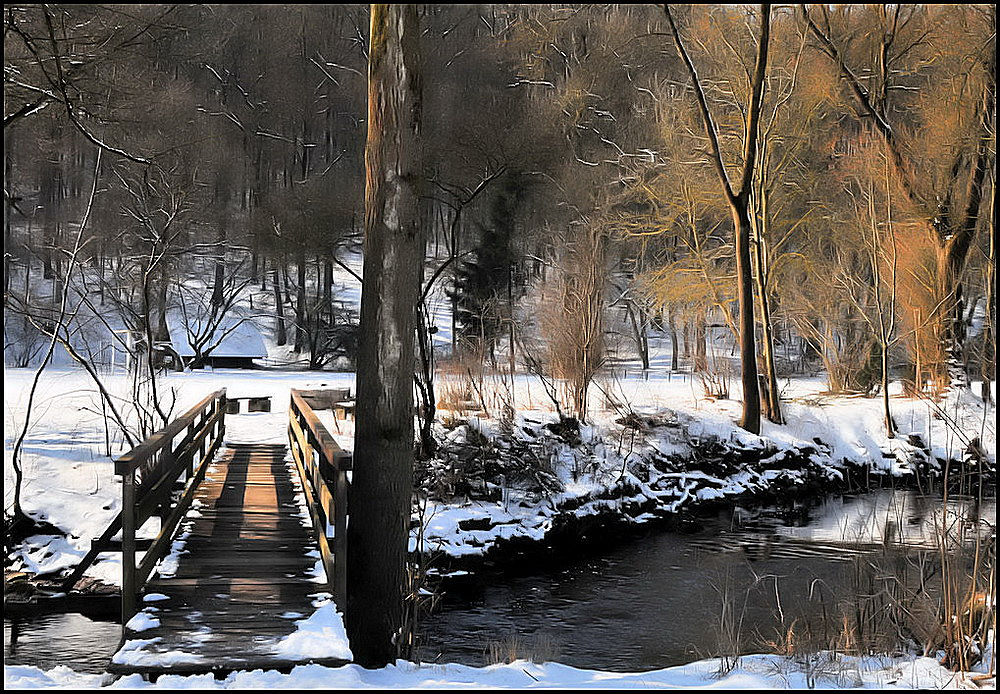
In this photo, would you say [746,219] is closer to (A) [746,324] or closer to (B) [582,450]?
(A) [746,324]

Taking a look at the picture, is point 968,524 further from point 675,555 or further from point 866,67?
point 866,67

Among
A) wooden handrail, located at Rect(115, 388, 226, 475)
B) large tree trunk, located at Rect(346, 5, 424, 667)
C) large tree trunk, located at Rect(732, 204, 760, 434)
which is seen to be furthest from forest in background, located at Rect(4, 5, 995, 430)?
large tree trunk, located at Rect(346, 5, 424, 667)

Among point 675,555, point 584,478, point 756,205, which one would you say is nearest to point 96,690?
point 675,555

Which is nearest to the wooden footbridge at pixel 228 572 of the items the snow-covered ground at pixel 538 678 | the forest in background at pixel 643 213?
the snow-covered ground at pixel 538 678

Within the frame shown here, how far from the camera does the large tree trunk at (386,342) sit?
5.60 metres

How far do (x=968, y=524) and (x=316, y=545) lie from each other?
4.98 m

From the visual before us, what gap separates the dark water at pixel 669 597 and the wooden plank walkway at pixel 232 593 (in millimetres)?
1526

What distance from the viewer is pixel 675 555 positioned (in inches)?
477

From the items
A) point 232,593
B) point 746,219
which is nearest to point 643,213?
point 746,219

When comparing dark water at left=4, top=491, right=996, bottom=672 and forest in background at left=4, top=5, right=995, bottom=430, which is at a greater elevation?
forest in background at left=4, top=5, right=995, bottom=430

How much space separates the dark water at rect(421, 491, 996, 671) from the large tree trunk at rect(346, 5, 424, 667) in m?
2.03

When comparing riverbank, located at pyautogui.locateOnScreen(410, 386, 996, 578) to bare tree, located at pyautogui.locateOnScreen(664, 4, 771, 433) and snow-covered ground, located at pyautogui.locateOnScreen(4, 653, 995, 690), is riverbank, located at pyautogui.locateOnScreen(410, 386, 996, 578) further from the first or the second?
snow-covered ground, located at pyautogui.locateOnScreen(4, 653, 995, 690)

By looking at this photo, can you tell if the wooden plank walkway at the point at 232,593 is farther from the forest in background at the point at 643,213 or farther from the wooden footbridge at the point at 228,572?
the forest in background at the point at 643,213

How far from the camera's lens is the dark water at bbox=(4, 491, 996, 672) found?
8.05 metres
